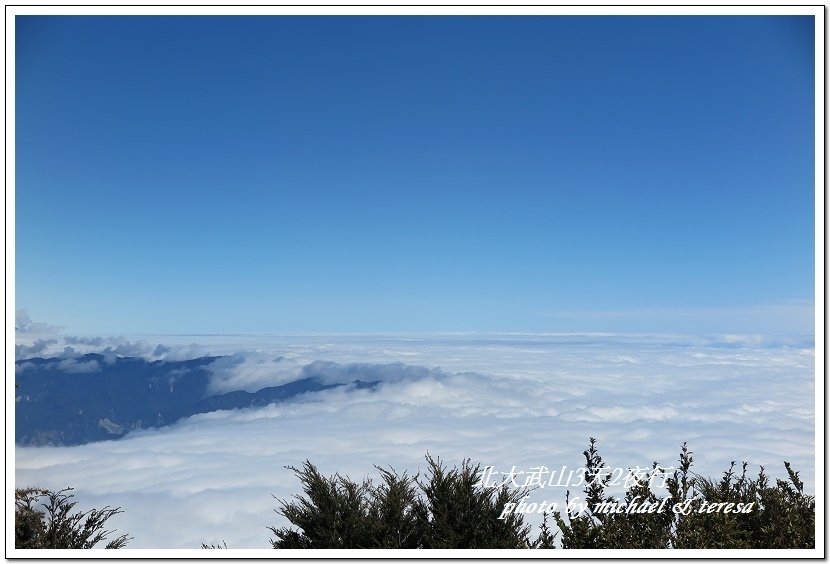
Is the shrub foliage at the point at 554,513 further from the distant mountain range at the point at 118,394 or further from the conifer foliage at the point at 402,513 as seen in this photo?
the distant mountain range at the point at 118,394

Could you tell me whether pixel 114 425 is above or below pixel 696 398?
below

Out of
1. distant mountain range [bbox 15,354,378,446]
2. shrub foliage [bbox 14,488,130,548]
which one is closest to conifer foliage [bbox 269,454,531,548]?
shrub foliage [bbox 14,488,130,548]

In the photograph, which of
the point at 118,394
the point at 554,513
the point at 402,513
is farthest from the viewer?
the point at 118,394

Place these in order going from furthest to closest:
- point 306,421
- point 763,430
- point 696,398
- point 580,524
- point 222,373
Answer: point 222,373 < point 306,421 < point 696,398 < point 763,430 < point 580,524

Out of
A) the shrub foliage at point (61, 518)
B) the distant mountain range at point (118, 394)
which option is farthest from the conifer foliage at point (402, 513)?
the distant mountain range at point (118, 394)

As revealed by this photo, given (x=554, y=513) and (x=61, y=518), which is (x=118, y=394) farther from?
(x=554, y=513)

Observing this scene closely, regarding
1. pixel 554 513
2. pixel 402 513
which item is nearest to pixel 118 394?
pixel 402 513
